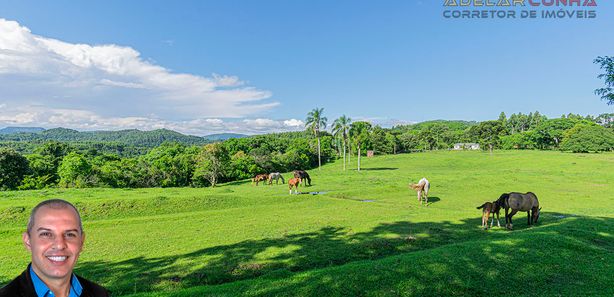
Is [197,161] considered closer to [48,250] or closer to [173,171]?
[173,171]

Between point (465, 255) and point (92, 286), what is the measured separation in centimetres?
1083

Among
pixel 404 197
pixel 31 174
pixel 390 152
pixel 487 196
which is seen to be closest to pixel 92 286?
pixel 404 197

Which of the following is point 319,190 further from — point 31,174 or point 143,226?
point 31,174

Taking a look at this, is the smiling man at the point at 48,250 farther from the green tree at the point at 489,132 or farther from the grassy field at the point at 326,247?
the green tree at the point at 489,132

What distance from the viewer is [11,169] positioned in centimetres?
5097

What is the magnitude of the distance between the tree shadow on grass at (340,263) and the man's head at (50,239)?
581 cm

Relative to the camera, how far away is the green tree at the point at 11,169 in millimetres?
49625

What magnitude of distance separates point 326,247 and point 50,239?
11378 mm

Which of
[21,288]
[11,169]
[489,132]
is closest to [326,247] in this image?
[21,288]

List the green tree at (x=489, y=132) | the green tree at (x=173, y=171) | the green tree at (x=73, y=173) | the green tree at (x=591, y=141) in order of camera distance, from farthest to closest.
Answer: the green tree at (x=489, y=132) → the green tree at (x=591, y=141) → the green tree at (x=173, y=171) → the green tree at (x=73, y=173)

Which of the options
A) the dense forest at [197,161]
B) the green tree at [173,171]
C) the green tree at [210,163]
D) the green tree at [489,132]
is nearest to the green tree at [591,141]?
the dense forest at [197,161]

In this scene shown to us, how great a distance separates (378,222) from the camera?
18.3 m

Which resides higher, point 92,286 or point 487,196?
point 92,286

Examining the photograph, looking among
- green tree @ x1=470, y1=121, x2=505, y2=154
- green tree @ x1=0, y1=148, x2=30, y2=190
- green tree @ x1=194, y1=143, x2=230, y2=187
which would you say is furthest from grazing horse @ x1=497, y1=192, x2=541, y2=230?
green tree @ x1=470, y1=121, x2=505, y2=154
